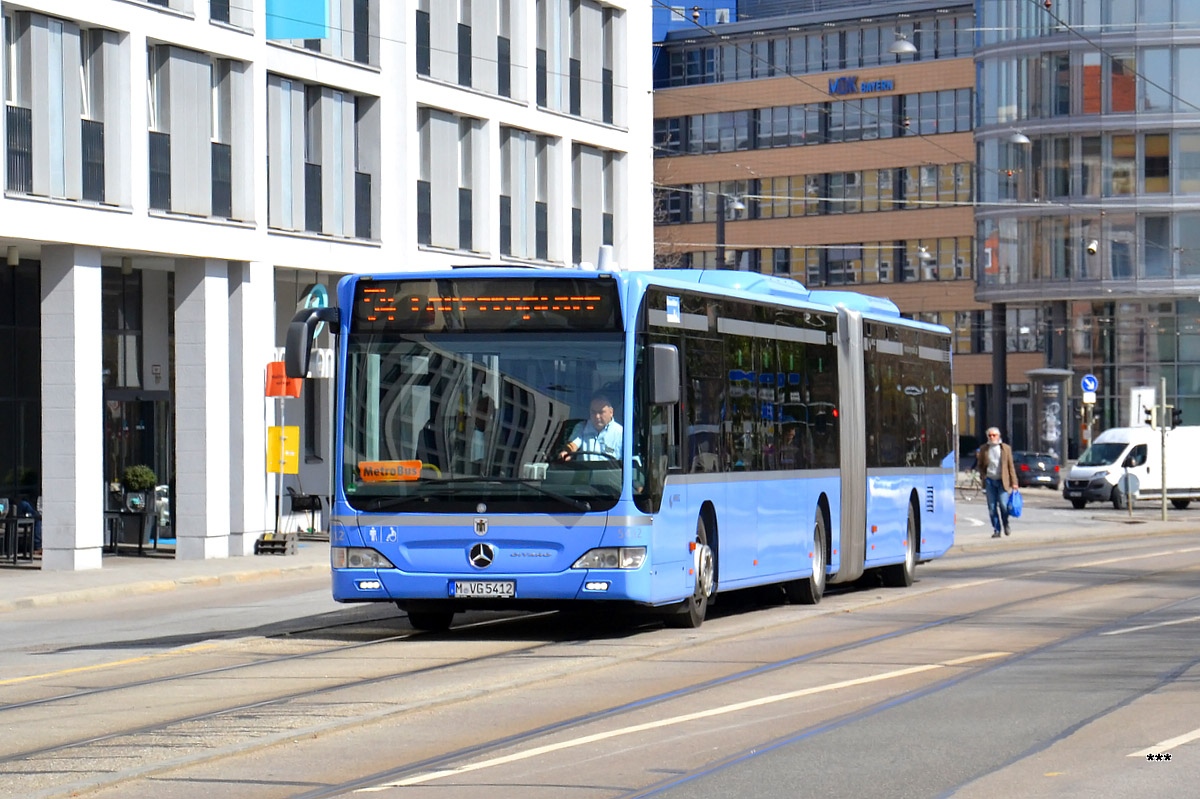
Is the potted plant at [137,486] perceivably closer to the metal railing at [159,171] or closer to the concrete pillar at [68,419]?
the concrete pillar at [68,419]

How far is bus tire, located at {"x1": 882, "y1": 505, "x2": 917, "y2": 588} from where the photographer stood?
23.3 meters

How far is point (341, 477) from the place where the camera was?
1582 centimetres

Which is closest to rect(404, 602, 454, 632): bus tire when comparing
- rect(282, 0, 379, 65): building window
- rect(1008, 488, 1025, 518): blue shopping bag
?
rect(282, 0, 379, 65): building window

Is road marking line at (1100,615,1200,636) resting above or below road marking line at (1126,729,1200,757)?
below

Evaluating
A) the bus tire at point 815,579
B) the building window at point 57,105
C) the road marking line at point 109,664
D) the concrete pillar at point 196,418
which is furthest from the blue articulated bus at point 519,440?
the concrete pillar at point 196,418

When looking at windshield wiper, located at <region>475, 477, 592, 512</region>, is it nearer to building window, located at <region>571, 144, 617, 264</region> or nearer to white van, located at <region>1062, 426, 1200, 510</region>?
building window, located at <region>571, 144, 617, 264</region>

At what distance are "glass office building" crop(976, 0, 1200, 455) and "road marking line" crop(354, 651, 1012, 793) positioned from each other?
66.2 metres

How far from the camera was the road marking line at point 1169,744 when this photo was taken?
9751 mm

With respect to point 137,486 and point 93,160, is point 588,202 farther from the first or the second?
point 93,160

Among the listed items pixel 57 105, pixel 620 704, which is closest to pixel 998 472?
pixel 57 105

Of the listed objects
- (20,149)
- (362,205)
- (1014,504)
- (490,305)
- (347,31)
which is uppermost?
(347,31)

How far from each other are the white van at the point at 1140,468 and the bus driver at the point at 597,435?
40.9 metres

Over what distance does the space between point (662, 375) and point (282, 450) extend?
58.7 feet

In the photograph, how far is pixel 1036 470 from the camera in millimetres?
72188
